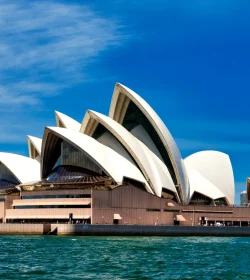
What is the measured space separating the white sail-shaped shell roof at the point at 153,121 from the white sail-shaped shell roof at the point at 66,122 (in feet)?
19.2

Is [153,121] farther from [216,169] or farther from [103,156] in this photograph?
[216,169]

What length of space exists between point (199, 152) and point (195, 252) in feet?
150

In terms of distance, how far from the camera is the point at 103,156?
72688 mm

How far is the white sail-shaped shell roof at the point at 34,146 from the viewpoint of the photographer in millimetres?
86500

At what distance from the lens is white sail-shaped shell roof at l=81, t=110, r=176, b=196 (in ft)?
242

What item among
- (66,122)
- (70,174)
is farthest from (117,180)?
(66,122)

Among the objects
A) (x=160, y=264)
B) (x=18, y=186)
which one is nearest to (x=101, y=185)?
(x=18, y=186)

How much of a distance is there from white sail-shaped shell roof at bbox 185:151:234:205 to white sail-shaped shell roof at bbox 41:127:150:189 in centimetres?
1247

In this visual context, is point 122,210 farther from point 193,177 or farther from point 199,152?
point 199,152

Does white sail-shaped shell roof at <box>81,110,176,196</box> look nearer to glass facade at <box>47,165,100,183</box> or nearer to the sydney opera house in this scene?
the sydney opera house

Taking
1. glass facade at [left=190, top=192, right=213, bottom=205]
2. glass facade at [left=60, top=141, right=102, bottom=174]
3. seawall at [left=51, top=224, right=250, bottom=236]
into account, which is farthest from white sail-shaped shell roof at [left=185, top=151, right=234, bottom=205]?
glass facade at [left=60, top=141, right=102, bottom=174]

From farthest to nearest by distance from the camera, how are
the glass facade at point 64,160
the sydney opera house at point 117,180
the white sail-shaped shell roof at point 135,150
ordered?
the glass facade at point 64,160
the white sail-shaped shell roof at point 135,150
the sydney opera house at point 117,180

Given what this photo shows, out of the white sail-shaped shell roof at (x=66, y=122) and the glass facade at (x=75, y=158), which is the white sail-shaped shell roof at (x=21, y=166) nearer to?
the white sail-shaped shell roof at (x=66, y=122)

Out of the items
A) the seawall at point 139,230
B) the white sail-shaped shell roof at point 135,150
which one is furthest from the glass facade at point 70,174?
the seawall at point 139,230
